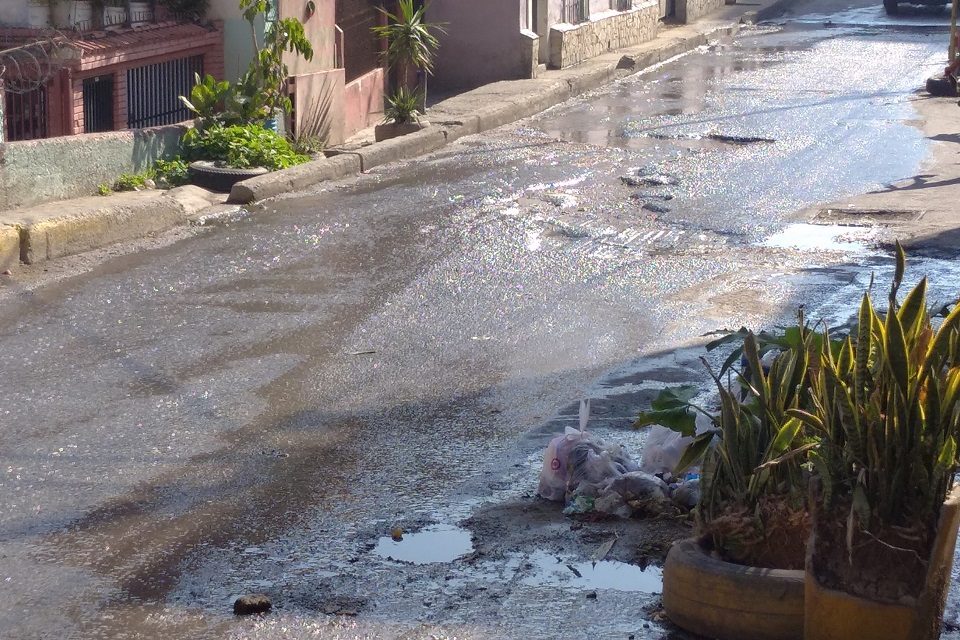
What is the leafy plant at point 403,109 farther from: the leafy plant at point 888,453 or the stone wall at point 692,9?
the stone wall at point 692,9

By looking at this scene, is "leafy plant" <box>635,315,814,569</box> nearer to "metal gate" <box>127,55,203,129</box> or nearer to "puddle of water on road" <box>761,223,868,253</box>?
"puddle of water on road" <box>761,223,868,253</box>

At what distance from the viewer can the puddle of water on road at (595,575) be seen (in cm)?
460

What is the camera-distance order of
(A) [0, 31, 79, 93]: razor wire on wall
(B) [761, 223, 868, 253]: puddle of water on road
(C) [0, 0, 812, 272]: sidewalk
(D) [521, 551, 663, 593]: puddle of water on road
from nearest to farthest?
(D) [521, 551, 663, 593]: puddle of water on road
(C) [0, 0, 812, 272]: sidewalk
(B) [761, 223, 868, 253]: puddle of water on road
(A) [0, 31, 79, 93]: razor wire on wall

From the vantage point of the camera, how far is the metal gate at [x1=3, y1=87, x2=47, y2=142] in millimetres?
12008

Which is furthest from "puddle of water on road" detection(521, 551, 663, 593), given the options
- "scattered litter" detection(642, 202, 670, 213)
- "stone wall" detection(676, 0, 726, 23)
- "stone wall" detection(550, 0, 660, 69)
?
"stone wall" detection(676, 0, 726, 23)

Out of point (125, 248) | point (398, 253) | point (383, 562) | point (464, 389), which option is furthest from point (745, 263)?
point (383, 562)

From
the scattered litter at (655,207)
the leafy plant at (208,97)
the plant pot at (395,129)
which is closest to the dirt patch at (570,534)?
the scattered litter at (655,207)

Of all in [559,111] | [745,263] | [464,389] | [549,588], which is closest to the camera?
[549,588]

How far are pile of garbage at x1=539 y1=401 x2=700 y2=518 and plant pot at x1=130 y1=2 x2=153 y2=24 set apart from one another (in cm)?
946

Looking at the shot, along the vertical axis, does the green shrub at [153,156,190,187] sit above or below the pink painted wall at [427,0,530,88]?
below

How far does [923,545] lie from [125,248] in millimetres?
7823

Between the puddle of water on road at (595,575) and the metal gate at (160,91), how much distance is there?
31.9 ft

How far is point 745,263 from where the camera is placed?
981 cm

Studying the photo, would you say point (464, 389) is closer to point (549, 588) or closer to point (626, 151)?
point (549, 588)
